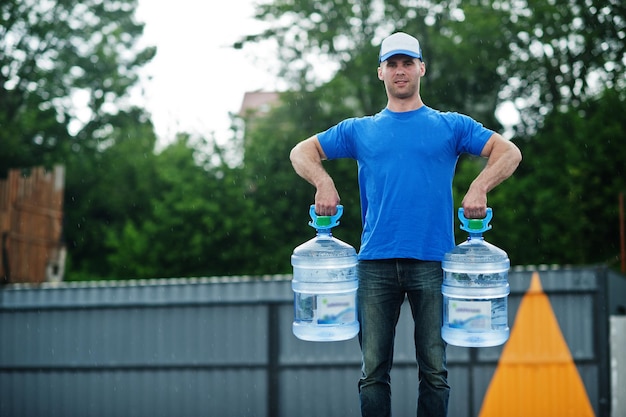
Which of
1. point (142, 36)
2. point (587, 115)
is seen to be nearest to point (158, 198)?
point (142, 36)

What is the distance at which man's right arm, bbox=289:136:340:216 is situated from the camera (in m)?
3.91

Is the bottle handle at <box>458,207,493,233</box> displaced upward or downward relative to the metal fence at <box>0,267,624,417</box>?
upward

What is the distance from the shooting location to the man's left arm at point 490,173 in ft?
12.6

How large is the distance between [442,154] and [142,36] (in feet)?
110

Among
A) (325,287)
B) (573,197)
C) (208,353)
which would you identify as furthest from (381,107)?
(325,287)

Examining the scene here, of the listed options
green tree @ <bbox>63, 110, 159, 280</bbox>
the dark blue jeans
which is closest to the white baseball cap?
the dark blue jeans

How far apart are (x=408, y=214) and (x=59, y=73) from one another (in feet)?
103

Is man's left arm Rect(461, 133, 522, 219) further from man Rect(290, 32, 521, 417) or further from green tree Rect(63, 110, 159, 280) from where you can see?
green tree Rect(63, 110, 159, 280)

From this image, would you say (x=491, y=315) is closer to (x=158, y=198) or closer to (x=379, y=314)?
(x=379, y=314)

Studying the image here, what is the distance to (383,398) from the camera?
395 cm

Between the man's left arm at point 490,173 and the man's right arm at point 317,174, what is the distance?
618 mm

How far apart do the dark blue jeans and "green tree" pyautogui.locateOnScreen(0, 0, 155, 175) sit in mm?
28721

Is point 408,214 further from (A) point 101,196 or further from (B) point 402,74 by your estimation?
(A) point 101,196

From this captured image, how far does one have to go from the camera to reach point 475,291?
14.0 ft
